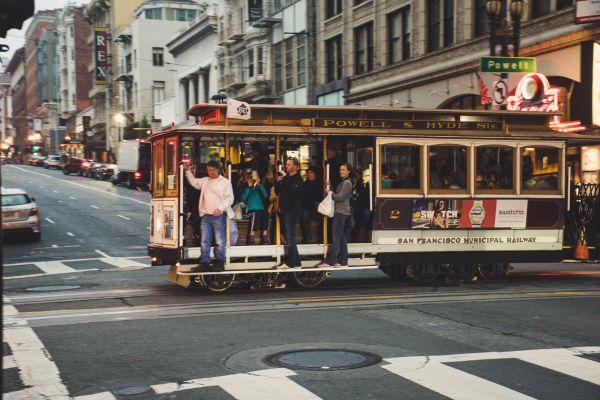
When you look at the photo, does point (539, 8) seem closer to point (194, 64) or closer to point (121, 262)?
point (121, 262)

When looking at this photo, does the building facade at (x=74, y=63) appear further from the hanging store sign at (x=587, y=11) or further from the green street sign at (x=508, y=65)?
the green street sign at (x=508, y=65)

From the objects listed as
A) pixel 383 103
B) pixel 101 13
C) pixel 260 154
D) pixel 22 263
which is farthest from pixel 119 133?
pixel 260 154

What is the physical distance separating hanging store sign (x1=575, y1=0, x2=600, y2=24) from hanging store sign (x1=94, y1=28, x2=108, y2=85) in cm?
7806

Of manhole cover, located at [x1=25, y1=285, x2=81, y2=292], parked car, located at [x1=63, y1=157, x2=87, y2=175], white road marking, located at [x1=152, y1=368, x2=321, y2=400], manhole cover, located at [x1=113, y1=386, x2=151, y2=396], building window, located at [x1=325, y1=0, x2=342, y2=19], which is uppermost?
building window, located at [x1=325, y1=0, x2=342, y2=19]

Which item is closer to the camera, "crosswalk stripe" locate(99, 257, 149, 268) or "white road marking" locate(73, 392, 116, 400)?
"white road marking" locate(73, 392, 116, 400)

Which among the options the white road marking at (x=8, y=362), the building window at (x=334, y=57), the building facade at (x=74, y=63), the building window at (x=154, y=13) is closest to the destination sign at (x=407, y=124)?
the white road marking at (x=8, y=362)

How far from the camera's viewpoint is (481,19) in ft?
92.1

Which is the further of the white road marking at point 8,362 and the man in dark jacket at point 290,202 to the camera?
the man in dark jacket at point 290,202

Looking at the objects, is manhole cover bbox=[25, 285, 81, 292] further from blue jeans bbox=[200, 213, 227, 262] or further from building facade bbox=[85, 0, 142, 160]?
building facade bbox=[85, 0, 142, 160]

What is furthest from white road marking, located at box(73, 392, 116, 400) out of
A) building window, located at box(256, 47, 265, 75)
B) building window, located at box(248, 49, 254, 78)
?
building window, located at box(248, 49, 254, 78)

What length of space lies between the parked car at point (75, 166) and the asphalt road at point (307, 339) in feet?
182

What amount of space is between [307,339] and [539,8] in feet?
63.4

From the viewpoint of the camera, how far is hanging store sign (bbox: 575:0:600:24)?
68.9ft

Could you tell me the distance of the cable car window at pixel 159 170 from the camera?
14172mm
